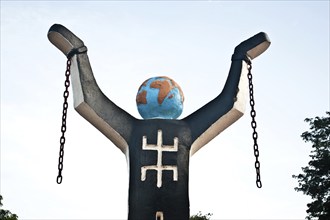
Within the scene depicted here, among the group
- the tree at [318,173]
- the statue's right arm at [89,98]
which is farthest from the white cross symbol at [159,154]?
the tree at [318,173]

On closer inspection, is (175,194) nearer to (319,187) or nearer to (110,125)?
(110,125)

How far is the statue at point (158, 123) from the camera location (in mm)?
5445

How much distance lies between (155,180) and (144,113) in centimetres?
85

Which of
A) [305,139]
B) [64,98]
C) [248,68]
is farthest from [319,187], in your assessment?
[64,98]

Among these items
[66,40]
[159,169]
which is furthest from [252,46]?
[66,40]

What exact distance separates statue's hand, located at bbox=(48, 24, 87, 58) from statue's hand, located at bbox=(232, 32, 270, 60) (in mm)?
1810

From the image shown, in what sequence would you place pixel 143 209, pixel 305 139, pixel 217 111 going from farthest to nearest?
pixel 305 139 < pixel 217 111 < pixel 143 209

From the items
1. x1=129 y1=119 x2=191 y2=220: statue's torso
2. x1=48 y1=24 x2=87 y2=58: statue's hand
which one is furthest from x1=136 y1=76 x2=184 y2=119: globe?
x1=48 y1=24 x2=87 y2=58: statue's hand

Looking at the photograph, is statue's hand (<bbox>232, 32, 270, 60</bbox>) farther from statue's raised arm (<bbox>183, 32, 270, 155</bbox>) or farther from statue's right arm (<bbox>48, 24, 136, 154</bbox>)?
statue's right arm (<bbox>48, 24, 136, 154</bbox>)

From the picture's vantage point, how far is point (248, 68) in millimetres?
6113

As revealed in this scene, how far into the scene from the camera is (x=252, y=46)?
6082 mm

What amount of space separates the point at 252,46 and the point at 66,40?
85.4 inches

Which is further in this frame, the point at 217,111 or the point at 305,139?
the point at 305,139

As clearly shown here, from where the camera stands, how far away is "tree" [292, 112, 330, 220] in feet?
59.5
